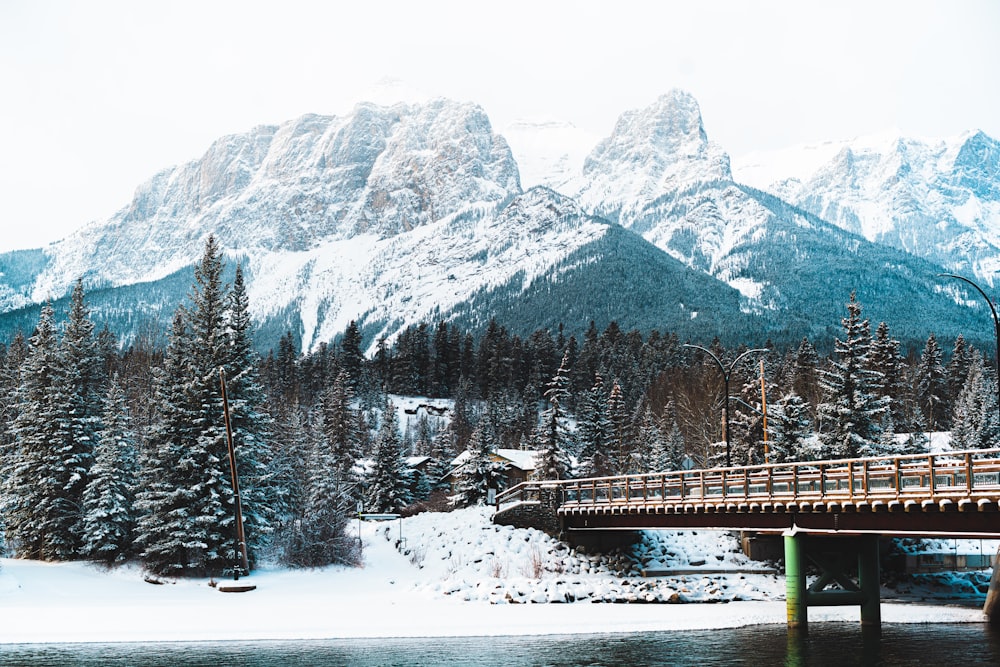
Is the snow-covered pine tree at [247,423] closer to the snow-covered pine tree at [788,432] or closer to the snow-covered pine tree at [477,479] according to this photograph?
the snow-covered pine tree at [477,479]

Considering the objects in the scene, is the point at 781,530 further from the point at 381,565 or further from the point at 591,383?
the point at 591,383

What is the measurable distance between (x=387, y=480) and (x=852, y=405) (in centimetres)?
4018

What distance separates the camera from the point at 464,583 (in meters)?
45.7

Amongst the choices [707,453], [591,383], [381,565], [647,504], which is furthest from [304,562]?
[591,383]

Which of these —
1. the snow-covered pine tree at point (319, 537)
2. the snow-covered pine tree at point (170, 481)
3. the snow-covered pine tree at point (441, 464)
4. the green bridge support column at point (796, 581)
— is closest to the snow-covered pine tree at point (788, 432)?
the green bridge support column at point (796, 581)

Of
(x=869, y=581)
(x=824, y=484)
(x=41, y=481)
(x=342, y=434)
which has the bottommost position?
(x=869, y=581)

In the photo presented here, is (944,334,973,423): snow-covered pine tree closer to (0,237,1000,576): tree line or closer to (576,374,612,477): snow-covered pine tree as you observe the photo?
(0,237,1000,576): tree line

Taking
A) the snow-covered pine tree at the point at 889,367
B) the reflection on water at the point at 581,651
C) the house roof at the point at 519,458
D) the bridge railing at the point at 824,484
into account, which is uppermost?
the snow-covered pine tree at the point at 889,367

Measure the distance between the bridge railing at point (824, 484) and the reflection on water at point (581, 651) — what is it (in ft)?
17.0

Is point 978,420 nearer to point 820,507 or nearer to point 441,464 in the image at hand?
point 441,464

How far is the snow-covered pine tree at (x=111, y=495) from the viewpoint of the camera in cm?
4812

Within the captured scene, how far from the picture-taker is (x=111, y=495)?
48562 millimetres

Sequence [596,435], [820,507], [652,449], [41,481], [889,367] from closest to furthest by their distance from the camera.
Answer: [820,507], [41,481], [652,449], [889,367], [596,435]

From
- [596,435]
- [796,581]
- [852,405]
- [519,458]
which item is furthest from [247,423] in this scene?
[596,435]
